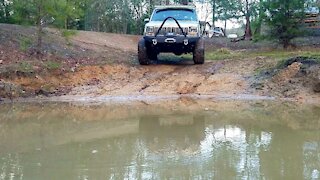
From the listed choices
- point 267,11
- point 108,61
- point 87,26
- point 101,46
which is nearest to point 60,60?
point 108,61

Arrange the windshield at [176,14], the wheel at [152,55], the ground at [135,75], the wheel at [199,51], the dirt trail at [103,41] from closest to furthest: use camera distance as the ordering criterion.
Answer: the ground at [135,75] < the wheel at [199,51] < the windshield at [176,14] < the wheel at [152,55] < the dirt trail at [103,41]

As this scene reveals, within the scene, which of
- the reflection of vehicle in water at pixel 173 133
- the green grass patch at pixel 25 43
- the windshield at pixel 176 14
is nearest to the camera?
the reflection of vehicle in water at pixel 173 133

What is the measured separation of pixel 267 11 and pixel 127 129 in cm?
1133

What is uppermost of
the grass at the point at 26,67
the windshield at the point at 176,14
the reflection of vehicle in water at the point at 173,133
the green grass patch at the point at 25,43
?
the windshield at the point at 176,14

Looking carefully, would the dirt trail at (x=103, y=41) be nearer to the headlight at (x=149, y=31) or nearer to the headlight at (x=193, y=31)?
the headlight at (x=149, y=31)

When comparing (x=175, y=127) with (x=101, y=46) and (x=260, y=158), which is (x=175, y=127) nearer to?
(x=260, y=158)

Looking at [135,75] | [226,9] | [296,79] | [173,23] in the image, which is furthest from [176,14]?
[226,9]

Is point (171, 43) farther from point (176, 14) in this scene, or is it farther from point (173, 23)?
point (176, 14)

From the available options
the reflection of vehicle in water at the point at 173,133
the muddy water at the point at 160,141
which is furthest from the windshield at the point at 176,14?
the reflection of vehicle in water at the point at 173,133

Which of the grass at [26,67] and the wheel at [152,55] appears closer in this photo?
the grass at [26,67]

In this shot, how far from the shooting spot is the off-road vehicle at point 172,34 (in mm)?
13984

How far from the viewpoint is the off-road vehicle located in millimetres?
13984

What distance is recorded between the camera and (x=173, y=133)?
25.2ft

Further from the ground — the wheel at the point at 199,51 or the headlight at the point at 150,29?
the headlight at the point at 150,29
